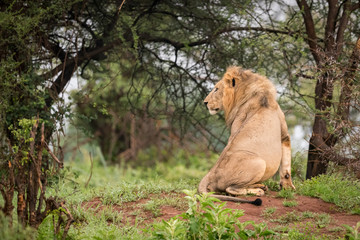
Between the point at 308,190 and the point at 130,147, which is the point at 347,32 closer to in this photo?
the point at 308,190

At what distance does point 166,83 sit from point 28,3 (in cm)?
300

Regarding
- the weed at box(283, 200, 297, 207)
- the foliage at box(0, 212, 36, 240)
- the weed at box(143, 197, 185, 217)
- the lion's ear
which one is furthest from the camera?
the lion's ear

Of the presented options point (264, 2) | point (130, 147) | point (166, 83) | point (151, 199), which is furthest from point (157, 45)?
point (130, 147)

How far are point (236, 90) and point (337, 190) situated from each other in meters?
1.83

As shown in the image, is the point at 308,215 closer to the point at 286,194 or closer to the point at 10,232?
the point at 286,194

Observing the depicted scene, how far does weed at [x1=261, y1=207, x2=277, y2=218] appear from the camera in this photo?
5.37 metres

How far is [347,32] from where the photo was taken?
8.57 meters

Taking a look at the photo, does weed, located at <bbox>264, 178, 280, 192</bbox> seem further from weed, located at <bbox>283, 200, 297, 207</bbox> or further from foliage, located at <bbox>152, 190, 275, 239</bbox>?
foliage, located at <bbox>152, 190, 275, 239</bbox>

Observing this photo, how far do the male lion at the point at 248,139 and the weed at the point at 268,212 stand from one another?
0.46 feet

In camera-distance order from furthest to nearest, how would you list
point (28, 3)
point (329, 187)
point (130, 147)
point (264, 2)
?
point (130, 147) < point (264, 2) < point (28, 3) < point (329, 187)

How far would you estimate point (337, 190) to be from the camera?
6133mm

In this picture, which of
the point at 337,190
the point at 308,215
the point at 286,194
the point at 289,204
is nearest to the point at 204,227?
the point at 308,215

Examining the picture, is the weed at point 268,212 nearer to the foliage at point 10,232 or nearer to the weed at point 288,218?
the weed at point 288,218

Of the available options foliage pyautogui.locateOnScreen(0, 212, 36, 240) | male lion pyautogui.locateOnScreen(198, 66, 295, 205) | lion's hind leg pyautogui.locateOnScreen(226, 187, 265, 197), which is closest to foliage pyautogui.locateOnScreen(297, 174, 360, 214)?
male lion pyautogui.locateOnScreen(198, 66, 295, 205)
